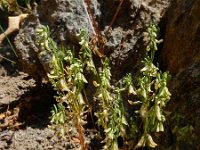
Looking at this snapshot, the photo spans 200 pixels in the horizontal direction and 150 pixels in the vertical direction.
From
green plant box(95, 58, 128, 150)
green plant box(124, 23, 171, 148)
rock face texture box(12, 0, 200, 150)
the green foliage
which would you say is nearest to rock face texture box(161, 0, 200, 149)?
rock face texture box(12, 0, 200, 150)

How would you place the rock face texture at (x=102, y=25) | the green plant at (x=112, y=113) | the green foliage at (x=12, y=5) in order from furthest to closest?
the green foliage at (x=12, y=5) < the rock face texture at (x=102, y=25) < the green plant at (x=112, y=113)

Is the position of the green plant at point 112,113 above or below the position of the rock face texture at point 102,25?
below

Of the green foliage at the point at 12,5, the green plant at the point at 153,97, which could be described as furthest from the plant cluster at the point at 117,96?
the green foliage at the point at 12,5

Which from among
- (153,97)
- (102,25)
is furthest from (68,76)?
(102,25)

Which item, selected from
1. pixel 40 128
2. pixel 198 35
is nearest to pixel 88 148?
pixel 40 128

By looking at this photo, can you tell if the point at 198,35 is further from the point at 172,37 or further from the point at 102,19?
the point at 102,19

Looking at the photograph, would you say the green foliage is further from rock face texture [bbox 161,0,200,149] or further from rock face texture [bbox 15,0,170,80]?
rock face texture [bbox 161,0,200,149]

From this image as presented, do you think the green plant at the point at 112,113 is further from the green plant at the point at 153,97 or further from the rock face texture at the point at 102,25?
the rock face texture at the point at 102,25

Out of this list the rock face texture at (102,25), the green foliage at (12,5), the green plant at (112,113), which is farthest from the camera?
the green foliage at (12,5)
